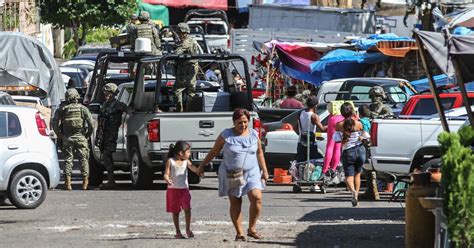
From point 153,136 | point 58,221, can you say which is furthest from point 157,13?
point 58,221

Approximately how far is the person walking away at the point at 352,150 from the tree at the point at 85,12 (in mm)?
30678

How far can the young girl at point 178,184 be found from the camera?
15.2 m

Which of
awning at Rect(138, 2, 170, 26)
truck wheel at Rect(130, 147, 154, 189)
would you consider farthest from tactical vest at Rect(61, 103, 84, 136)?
awning at Rect(138, 2, 170, 26)

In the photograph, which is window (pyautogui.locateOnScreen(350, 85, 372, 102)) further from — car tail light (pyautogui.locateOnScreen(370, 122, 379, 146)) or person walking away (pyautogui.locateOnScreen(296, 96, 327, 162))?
car tail light (pyautogui.locateOnScreen(370, 122, 379, 146))

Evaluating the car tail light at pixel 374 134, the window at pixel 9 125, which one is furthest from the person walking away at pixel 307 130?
the window at pixel 9 125

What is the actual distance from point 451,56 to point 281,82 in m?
22.5

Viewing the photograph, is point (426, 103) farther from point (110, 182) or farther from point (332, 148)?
point (110, 182)

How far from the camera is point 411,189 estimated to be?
1342 centimetres

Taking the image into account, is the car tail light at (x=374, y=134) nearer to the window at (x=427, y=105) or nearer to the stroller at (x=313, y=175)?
the stroller at (x=313, y=175)

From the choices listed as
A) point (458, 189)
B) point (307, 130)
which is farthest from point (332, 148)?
point (458, 189)

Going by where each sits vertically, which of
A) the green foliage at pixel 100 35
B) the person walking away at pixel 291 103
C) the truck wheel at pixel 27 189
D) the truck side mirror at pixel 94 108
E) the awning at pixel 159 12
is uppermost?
the truck side mirror at pixel 94 108

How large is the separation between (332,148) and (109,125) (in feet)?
14.5

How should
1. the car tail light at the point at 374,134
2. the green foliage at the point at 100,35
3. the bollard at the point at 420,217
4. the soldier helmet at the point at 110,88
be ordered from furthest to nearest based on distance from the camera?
the green foliage at the point at 100,35, the soldier helmet at the point at 110,88, the car tail light at the point at 374,134, the bollard at the point at 420,217

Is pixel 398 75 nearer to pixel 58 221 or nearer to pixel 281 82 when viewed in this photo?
→ pixel 281 82
